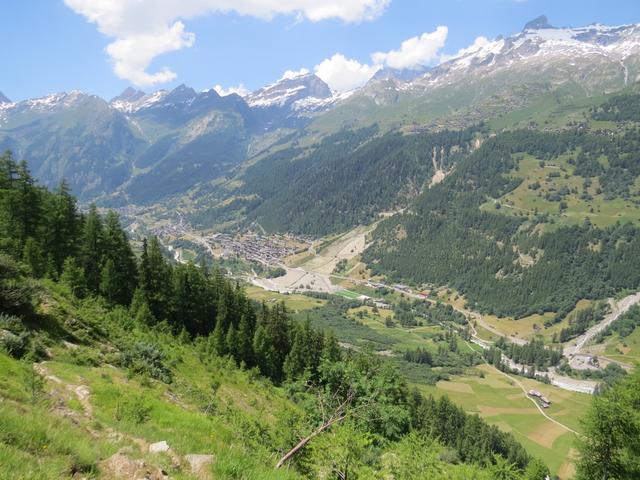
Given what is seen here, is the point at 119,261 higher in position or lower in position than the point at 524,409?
higher

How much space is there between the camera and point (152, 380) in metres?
24.9

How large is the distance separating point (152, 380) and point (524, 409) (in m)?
129

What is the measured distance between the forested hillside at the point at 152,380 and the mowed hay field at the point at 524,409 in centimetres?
5102

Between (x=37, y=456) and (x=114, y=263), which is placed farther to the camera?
(x=114, y=263)

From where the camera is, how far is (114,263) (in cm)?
5219

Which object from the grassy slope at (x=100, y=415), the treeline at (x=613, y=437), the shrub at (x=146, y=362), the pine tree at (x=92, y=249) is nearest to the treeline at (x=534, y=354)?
the treeline at (x=613, y=437)

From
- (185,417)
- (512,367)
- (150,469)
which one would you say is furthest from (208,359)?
(512,367)

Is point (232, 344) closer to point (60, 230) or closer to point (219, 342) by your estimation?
point (219, 342)

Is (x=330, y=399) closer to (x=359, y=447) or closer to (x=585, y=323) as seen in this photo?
(x=359, y=447)

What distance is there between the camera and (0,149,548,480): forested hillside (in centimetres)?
993

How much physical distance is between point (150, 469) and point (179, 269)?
5486 centimetres

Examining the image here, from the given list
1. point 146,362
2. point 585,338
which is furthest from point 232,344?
point 585,338

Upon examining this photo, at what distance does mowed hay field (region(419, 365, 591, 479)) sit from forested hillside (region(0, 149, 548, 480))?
51024mm

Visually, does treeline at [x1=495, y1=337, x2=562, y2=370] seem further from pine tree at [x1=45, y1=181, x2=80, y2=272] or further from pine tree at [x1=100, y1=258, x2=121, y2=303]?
pine tree at [x1=45, y1=181, x2=80, y2=272]
